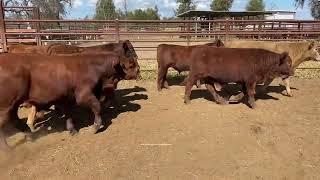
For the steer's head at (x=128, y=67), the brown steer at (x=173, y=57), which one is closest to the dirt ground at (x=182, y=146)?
the steer's head at (x=128, y=67)

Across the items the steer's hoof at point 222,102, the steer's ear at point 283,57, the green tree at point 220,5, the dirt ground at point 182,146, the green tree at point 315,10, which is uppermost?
the green tree at point 220,5

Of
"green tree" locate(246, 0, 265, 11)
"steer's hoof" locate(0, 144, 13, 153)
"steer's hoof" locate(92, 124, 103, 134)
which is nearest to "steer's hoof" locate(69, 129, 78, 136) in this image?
"steer's hoof" locate(92, 124, 103, 134)

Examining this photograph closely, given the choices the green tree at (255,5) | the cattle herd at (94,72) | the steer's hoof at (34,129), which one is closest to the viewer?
the cattle herd at (94,72)

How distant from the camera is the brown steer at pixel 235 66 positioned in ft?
25.8

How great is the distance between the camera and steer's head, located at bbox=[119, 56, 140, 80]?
23.4 ft

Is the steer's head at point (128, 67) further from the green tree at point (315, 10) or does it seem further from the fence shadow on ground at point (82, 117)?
the green tree at point (315, 10)

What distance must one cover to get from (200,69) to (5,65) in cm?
377

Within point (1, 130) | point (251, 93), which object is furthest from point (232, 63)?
point (1, 130)

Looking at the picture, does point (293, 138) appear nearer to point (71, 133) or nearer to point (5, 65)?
point (71, 133)

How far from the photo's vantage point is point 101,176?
16.1 feet

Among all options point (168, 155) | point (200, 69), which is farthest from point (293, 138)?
point (200, 69)

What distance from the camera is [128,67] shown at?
284 inches

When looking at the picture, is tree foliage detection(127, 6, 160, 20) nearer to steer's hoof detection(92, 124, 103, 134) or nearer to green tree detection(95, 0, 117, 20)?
green tree detection(95, 0, 117, 20)

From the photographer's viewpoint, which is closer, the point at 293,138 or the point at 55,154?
the point at 55,154
